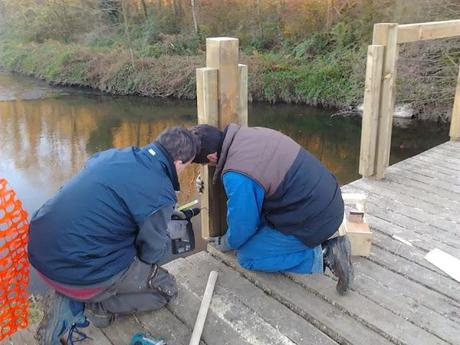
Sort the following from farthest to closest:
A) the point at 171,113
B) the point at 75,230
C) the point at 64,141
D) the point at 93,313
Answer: the point at 171,113 → the point at 64,141 → the point at 93,313 → the point at 75,230

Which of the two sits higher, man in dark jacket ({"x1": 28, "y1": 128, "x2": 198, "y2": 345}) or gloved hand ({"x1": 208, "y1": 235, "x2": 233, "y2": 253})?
man in dark jacket ({"x1": 28, "y1": 128, "x2": 198, "y2": 345})

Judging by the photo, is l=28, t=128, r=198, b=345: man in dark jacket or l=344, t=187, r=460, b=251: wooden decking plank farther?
l=344, t=187, r=460, b=251: wooden decking plank

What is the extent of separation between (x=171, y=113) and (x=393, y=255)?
11182mm

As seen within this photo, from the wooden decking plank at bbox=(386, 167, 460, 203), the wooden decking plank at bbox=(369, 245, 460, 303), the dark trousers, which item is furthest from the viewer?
the wooden decking plank at bbox=(386, 167, 460, 203)

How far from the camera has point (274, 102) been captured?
530 inches

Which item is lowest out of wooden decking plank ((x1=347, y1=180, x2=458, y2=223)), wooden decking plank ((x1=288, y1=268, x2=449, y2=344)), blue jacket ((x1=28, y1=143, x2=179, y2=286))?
wooden decking plank ((x1=288, y1=268, x2=449, y2=344))

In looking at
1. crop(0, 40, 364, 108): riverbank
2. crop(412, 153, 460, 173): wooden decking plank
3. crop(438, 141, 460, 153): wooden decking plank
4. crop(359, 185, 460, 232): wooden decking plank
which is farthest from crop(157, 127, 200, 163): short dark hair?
crop(0, 40, 364, 108): riverbank

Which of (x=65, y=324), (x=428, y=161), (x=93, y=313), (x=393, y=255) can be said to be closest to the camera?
(x=65, y=324)

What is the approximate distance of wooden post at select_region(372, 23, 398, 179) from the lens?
11.6 ft

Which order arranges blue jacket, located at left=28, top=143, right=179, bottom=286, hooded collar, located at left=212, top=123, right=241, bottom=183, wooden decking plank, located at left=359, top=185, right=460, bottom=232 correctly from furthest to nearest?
wooden decking plank, located at left=359, top=185, right=460, bottom=232 < hooded collar, located at left=212, top=123, right=241, bottom=183 < blue jacket, located at left=28, top=143, right=179, bottom=286

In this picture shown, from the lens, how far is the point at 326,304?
2355 millimetres

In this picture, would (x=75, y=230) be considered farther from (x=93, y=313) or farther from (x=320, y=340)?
(x=320, y=340)

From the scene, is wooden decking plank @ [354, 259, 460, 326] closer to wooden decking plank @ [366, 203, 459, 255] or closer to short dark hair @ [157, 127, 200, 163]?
wooden decking plank @ [366, 203, 459, 255]

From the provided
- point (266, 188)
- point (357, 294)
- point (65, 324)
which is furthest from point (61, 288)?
point (357, 294)
